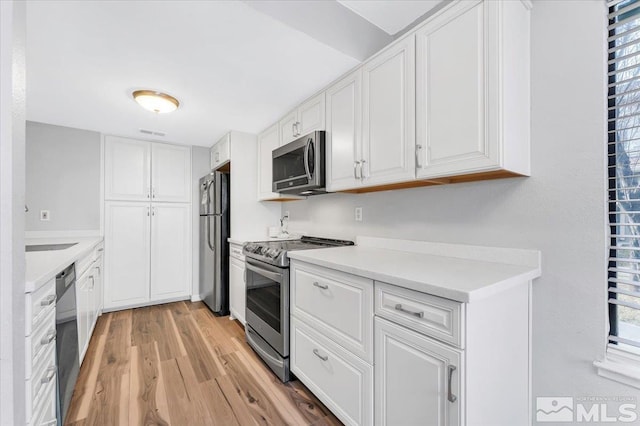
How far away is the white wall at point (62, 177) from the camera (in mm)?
2879

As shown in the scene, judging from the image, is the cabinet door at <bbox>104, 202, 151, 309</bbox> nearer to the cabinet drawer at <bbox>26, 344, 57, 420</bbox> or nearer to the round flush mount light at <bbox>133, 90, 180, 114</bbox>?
the round flush mount light at <bbox>133, 90, 180, 114</bbox>

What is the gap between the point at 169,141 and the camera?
352 cm

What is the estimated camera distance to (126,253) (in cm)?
329

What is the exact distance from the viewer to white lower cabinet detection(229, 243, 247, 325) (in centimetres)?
266

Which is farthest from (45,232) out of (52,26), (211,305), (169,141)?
(52,26)

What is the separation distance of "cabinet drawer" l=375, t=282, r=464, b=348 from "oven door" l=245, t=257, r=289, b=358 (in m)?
0.84

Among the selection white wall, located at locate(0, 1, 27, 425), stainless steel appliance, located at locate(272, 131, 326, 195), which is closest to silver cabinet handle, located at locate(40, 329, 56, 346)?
white wall, located at locate(0, 1, 27, 425)

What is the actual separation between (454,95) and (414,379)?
1226mm

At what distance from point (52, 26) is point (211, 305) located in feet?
9.02

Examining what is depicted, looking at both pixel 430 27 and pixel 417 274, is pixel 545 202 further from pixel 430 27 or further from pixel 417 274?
pixel 430 27

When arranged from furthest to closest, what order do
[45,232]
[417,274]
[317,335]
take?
[45,232] → [317,335] → [417,274]

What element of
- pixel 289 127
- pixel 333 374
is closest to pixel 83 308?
pixel 333 374

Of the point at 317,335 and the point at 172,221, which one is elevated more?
the point at 172,221

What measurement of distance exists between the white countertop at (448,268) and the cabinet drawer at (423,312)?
0.12 feet
